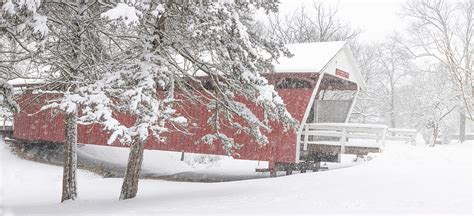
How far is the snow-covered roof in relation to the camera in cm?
1287

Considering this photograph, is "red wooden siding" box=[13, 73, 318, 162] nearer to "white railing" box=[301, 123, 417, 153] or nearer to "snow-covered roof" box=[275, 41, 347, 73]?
"snow-covered roof" box=[275, 41, 347, 73]

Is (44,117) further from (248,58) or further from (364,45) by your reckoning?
(364,45)

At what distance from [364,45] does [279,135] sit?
35.2 meters

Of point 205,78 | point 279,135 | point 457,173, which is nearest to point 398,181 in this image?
point 457,173

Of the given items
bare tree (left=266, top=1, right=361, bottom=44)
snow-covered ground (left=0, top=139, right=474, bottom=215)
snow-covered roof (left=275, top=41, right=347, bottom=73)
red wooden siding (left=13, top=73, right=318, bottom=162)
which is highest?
bare tree (left=266, top=1, right=361, bottom=44)

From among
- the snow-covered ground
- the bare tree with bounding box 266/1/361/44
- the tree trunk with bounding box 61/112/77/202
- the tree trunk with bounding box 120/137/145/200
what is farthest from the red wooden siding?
the bare tree with bounding box 266/1/361/44

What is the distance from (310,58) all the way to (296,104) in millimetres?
1487

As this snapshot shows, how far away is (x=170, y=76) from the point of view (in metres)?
8.38

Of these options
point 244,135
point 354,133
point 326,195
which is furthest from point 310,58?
point 326,195

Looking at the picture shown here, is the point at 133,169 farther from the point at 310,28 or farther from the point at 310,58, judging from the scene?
the point at 310,28

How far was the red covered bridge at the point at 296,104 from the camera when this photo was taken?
13.1m

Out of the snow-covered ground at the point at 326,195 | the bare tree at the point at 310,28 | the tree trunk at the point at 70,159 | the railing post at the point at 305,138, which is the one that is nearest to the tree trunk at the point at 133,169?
the snow-covered ground at the point at 326,195

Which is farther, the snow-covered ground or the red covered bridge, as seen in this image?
the red covered bridge

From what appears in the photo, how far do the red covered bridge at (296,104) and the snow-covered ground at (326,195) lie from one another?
1828 mm
